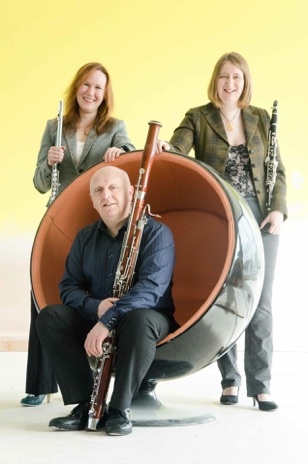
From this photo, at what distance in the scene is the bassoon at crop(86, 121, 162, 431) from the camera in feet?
9.24

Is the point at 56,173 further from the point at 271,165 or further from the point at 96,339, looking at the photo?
the point at 96,339

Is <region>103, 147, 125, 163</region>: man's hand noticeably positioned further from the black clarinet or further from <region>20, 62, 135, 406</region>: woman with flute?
the black clarinet

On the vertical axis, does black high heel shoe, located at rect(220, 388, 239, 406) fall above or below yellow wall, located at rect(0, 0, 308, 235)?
below

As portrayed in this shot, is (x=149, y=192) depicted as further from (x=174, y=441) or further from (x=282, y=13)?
(x=282, y=13)

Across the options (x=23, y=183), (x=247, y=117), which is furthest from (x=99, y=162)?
(x=23, y=183)

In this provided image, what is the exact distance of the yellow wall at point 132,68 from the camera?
545cm

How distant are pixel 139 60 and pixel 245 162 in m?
2.33

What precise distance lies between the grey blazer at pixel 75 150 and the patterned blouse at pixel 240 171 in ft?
1.32

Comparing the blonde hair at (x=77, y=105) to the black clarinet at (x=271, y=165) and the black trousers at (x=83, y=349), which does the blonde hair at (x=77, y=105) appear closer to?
the black clarinet at (x=271, y=165)

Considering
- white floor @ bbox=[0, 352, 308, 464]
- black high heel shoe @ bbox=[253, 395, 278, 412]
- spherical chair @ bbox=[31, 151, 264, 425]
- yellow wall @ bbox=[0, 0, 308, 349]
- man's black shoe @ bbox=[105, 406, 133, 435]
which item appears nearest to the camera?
white floor @ bbox=[0, 352, 308, 464]

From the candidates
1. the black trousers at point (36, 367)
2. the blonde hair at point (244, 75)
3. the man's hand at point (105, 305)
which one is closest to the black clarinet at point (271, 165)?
the blonde hair at point (244, 75)

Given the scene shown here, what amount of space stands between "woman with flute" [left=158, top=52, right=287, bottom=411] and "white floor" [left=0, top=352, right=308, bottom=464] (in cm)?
15

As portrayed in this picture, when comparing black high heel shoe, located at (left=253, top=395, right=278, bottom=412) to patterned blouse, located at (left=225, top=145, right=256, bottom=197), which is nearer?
black high heel shoe, located at (left=253, top=395, right=278, bottom=412)

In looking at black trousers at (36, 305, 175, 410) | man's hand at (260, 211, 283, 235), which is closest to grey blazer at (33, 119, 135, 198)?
man's hand at (260, 211, 283, 235)
